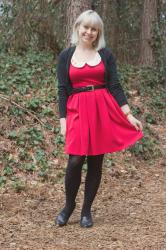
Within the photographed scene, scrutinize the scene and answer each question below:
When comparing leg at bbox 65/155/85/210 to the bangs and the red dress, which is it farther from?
the bangs

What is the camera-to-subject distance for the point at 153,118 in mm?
9125

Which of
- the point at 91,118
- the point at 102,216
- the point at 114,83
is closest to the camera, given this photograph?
the point at 91,118

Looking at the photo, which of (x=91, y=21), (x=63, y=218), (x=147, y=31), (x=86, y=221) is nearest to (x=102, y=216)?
(x=86, y=221)

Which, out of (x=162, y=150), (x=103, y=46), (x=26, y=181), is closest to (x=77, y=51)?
(x=103, y=46)

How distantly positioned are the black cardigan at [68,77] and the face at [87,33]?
14 centimetres

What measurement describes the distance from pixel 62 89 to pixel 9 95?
3074mm

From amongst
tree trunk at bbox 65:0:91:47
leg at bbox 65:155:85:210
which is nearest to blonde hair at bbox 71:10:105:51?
leg at bbox 65:155:85:210

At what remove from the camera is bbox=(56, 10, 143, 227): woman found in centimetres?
439

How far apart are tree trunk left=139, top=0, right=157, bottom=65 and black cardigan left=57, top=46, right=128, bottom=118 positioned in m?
7.53

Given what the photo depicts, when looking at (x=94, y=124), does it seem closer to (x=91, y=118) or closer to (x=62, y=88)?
(x=91, y=118)

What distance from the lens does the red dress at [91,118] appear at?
4.40 metres

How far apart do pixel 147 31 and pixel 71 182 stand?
26.4 feet

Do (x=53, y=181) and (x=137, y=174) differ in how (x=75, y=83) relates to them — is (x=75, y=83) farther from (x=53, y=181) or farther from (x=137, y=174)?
(x=137, y=174)

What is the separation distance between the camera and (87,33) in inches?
171
